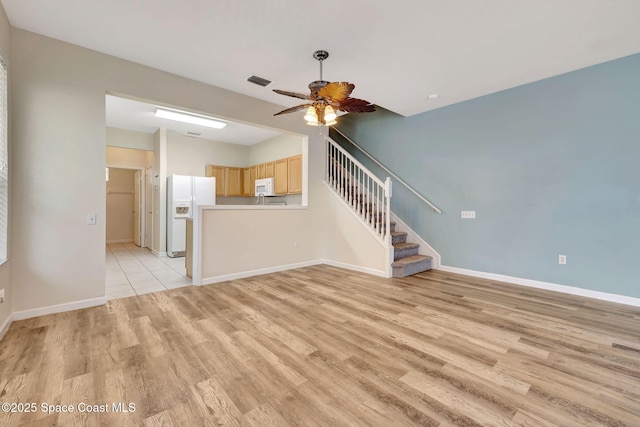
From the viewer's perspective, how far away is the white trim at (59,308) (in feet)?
8.73

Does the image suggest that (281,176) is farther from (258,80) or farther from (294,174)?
(258,80)

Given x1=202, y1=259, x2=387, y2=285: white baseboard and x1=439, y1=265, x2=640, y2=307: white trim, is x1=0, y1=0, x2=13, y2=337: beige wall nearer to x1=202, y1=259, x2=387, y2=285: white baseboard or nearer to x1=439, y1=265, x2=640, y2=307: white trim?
x1=202, y1=259, x2=387, y2=285: white baseboard

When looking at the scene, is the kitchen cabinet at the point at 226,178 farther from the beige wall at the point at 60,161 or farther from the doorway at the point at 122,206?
the beige wall at the point at 60,161

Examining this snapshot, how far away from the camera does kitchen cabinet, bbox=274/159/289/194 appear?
6.46 m

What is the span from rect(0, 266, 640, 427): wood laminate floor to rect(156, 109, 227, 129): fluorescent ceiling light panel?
10.9ft

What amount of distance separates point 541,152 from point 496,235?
1.30 meters

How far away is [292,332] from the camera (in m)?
2.44

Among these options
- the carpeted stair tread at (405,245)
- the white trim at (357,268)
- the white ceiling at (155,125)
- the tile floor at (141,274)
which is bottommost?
the tile floor at (141,274)

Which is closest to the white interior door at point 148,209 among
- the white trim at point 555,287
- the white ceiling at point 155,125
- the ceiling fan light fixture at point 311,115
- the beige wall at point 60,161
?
the white ceiling at point 155,125

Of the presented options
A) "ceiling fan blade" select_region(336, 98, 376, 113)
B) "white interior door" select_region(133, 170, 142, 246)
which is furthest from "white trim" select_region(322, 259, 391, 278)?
"white interior door" select_region(133, 170, 142, 246)

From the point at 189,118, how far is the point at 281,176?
228 centimetres

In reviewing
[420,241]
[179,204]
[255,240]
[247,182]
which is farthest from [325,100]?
[247,182]

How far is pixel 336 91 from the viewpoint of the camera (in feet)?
8.54

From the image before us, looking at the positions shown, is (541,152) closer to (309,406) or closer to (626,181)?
(626,181)
